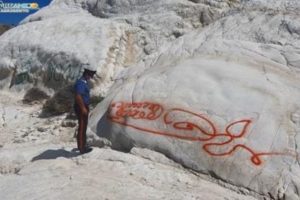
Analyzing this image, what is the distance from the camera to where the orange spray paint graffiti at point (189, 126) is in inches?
301

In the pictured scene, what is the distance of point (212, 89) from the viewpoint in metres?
8.53

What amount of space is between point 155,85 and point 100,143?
138 centimetres

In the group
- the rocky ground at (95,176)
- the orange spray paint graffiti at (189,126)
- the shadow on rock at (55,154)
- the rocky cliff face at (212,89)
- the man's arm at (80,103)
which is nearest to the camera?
the rocky ground at (95,176)

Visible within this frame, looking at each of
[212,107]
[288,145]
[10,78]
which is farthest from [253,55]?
[10,78]

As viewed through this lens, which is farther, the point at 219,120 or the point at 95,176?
the point at 219,120

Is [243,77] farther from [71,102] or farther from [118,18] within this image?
[118,18]

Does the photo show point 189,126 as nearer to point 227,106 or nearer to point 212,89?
point 227,106

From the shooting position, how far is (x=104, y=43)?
42.9ft

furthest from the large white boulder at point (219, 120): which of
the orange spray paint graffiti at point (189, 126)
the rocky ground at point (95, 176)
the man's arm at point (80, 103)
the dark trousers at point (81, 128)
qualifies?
the man's arm at point (80, 103)

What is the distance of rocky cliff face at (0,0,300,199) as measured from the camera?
7477mm

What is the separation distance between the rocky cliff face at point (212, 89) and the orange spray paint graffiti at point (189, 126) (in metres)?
0.02

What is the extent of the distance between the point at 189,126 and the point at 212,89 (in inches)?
31.6

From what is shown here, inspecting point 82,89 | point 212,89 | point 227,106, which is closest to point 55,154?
point 82,89

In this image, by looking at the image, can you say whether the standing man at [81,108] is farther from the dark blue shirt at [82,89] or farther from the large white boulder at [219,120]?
the large white boulder at [219,120]
